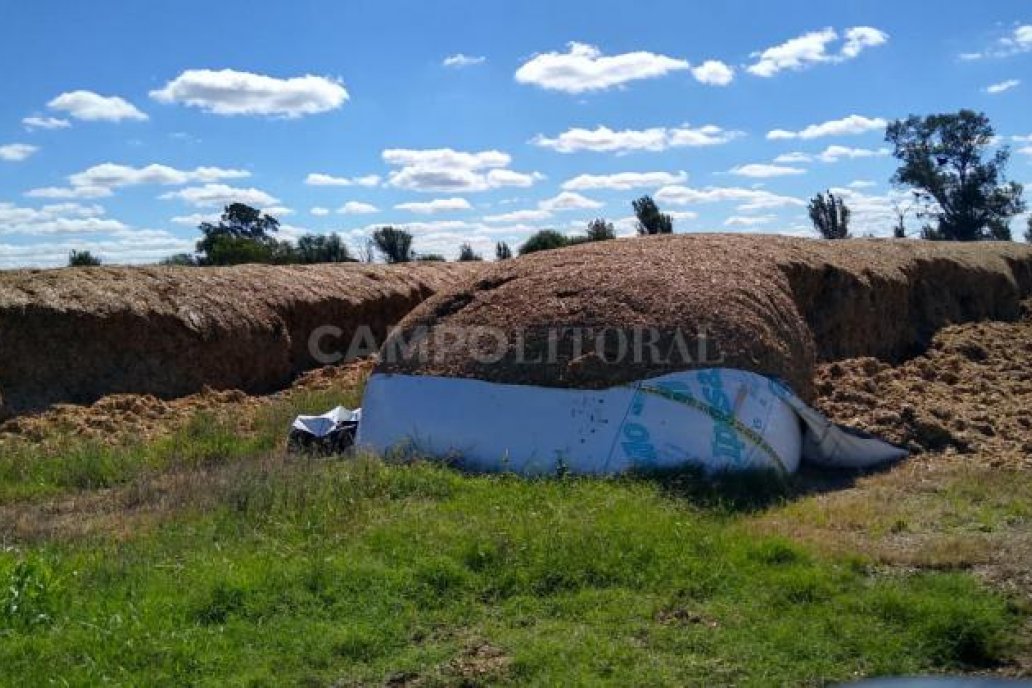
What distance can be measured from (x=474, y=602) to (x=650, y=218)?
27.1 metres

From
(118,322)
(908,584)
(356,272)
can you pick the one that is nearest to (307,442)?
(118,322)

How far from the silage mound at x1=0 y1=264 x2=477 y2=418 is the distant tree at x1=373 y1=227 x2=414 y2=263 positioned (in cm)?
1947

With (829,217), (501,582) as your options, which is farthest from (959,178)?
(501,582)

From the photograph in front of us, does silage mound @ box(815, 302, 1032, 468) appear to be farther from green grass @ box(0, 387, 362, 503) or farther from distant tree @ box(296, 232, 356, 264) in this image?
distant tree @ box(296, 232, 356, 264)

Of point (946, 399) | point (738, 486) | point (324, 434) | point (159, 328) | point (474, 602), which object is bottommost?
point (474, 602)

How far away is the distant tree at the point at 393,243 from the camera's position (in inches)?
1522

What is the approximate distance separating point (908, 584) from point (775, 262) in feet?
20.4

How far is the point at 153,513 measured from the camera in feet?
28.3

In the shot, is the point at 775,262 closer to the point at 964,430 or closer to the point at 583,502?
the point at 964,430

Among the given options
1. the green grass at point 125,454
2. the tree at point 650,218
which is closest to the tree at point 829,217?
the tree at point 650,218

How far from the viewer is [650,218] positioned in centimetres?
3259

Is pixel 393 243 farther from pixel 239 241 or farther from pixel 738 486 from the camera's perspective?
pixel 738 486

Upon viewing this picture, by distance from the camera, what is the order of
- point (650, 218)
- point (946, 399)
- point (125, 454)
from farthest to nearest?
point (650, 218), point (946, 399), point (125, 454)

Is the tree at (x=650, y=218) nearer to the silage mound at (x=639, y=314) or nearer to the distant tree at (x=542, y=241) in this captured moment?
the distant tree at (x=542, y=241)
